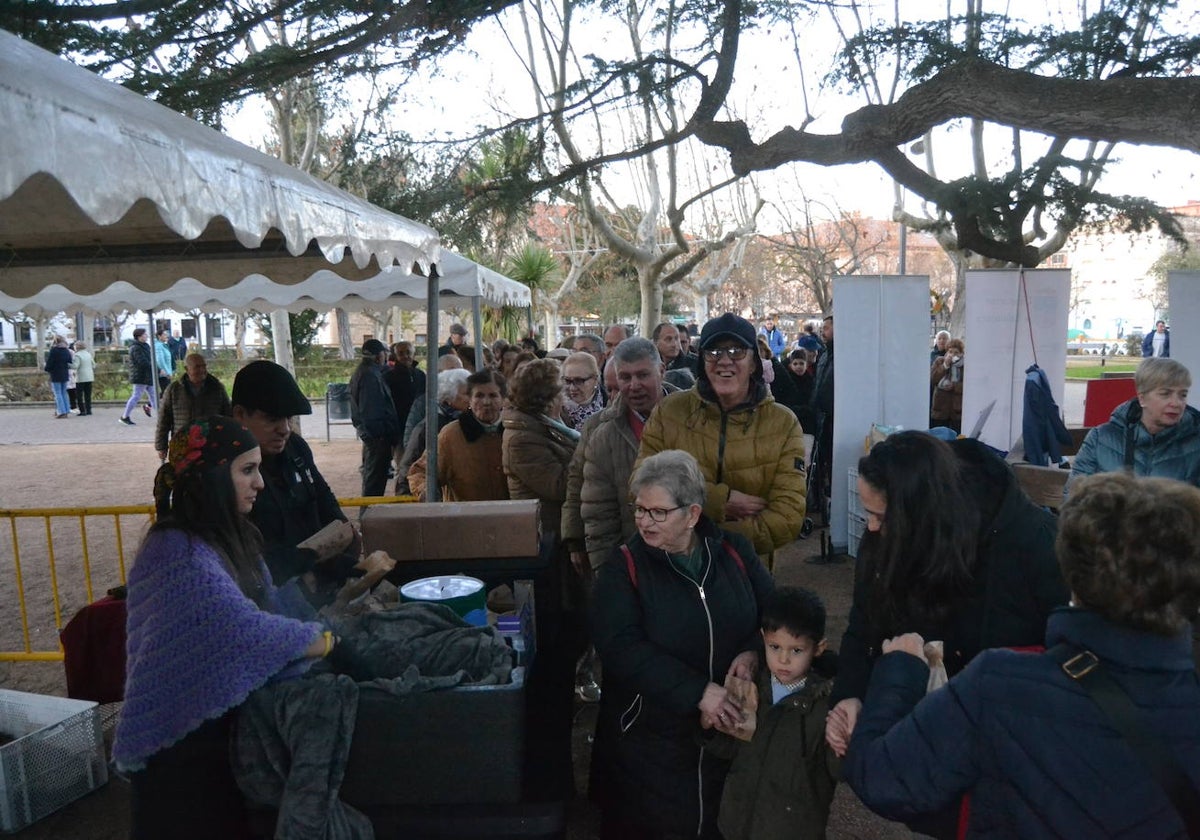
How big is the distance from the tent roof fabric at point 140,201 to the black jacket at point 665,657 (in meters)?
1.51

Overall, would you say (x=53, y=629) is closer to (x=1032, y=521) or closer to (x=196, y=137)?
(x=196, y=137)

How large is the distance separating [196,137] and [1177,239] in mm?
8175

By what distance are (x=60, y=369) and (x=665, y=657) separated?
2060 centimetres

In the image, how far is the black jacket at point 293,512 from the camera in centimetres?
258

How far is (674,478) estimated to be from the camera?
239 centimetres

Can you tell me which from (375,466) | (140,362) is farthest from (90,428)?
(375,466)

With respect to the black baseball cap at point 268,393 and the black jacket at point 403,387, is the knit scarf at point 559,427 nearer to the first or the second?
the black baseball cap at point 268,393

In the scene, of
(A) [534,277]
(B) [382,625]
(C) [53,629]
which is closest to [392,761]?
(B) [382,625]

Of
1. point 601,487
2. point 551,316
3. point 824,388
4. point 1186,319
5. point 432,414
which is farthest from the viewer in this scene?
point 551,316

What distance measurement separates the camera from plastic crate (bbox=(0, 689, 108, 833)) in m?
3.01

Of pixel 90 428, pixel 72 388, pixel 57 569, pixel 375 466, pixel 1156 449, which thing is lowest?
pixel 57 569

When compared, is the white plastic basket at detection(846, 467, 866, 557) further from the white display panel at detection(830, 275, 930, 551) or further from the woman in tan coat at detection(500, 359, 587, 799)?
the woman in tan coat at detection(500, 359, 587, 799)

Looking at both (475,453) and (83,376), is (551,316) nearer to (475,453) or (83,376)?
(83,376)

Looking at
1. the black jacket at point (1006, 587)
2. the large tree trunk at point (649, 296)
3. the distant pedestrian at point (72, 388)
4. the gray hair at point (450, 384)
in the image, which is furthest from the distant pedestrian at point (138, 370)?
the black jacket at point (1006, 587)
